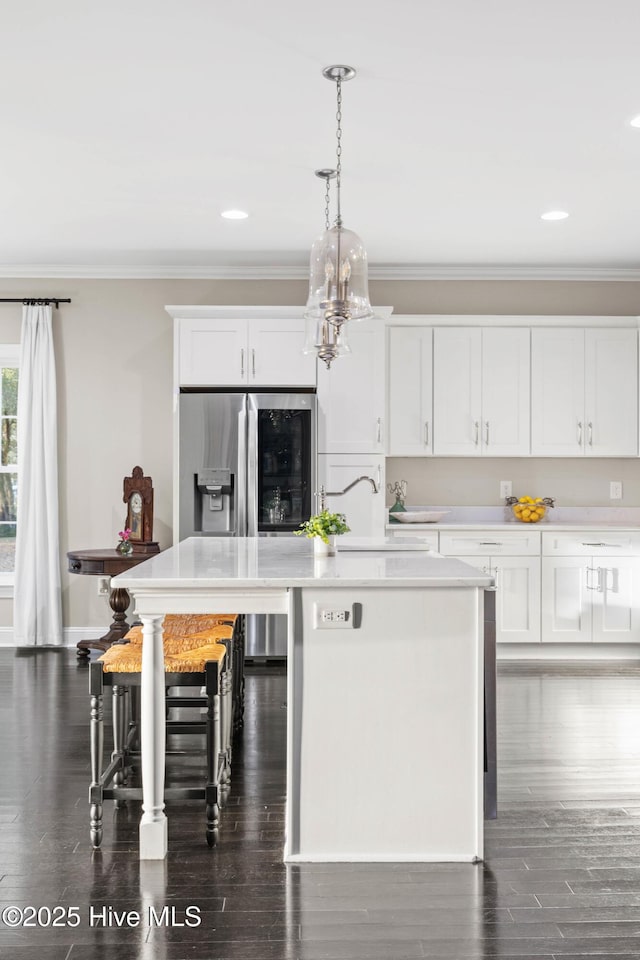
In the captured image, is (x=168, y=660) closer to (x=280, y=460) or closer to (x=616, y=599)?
(x=280, y=460)

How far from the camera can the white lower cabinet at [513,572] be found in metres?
5.68

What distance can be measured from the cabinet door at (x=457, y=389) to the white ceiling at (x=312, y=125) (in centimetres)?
61

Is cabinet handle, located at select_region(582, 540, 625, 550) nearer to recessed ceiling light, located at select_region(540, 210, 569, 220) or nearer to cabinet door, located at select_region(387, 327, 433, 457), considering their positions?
cabinet door, located at select_region(387, 327, 433, 457)

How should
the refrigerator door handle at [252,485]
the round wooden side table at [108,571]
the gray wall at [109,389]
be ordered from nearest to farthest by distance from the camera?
the round wooden side table at [108,571], the refrigerator door handle at [252,485], the gray wall at [109,389]

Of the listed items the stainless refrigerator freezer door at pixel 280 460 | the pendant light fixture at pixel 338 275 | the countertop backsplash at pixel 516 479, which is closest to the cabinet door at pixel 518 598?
the countertop backsplash at pixel 516 479

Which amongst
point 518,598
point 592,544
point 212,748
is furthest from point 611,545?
point 212,748

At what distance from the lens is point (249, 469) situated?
5539 mm

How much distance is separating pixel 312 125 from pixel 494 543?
10.2 ft

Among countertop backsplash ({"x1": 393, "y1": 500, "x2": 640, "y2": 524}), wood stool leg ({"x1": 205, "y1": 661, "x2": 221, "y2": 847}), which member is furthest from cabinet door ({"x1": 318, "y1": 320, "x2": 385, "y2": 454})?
wood stool leg ({"x1": 205, "y1": 661, "x2": 221, "y2": 847})

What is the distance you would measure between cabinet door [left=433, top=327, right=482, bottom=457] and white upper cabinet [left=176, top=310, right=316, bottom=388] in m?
0.94

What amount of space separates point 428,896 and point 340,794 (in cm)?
39

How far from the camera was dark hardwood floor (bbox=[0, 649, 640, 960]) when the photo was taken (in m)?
2.19

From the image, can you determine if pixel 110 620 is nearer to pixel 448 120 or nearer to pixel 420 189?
pixel 420 189

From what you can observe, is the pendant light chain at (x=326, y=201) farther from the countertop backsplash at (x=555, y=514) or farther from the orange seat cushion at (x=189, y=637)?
the countertop backsplash at (x=555, y=514)
